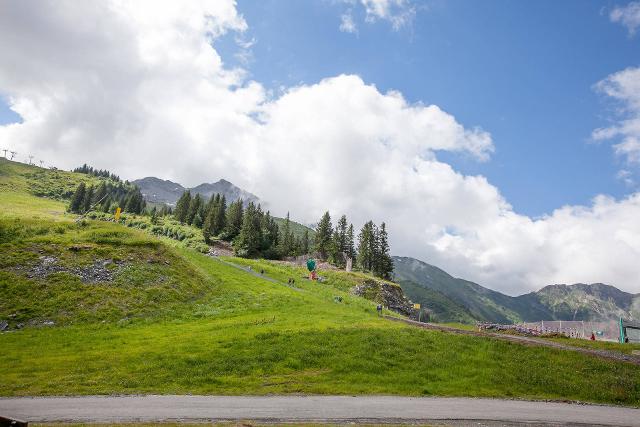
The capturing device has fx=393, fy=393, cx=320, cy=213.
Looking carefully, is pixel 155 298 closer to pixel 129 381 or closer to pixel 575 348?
pixel 129 381

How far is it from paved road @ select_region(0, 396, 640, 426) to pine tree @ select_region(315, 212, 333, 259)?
4338 inches

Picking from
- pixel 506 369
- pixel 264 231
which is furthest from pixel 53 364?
pixel 264 231

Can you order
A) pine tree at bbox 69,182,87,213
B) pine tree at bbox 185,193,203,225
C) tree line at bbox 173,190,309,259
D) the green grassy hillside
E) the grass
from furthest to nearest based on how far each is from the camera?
pine tree at bbox 69,182,87,213 < pine tree at bbox 185,193,203,225 < tree line at bbox 173,190,309,259 < the grass < the green grassy hillside

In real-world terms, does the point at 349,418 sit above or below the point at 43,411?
above

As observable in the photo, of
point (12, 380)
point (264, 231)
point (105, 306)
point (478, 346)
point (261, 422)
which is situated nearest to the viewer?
point (261, 422)

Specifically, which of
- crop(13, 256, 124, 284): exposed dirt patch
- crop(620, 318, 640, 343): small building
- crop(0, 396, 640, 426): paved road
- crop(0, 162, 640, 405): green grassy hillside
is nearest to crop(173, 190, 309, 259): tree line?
crop(0, 162, 640, 405): green grassy hillside

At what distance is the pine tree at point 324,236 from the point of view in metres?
130

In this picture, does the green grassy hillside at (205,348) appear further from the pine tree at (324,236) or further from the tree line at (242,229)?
the pine tree at (324,236)

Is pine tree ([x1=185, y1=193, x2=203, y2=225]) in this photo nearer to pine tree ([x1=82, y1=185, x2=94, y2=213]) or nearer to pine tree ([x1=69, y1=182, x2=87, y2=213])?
pine tree ([x1=82, y1=185, x2=94, y2=213])

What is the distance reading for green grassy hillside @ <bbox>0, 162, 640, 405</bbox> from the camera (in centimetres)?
2142

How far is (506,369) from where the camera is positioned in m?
24.4

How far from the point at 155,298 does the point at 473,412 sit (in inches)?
1264

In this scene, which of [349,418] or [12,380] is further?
[12,380]

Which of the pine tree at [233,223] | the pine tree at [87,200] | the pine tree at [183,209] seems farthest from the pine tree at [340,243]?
the pine tree at [87,200]
